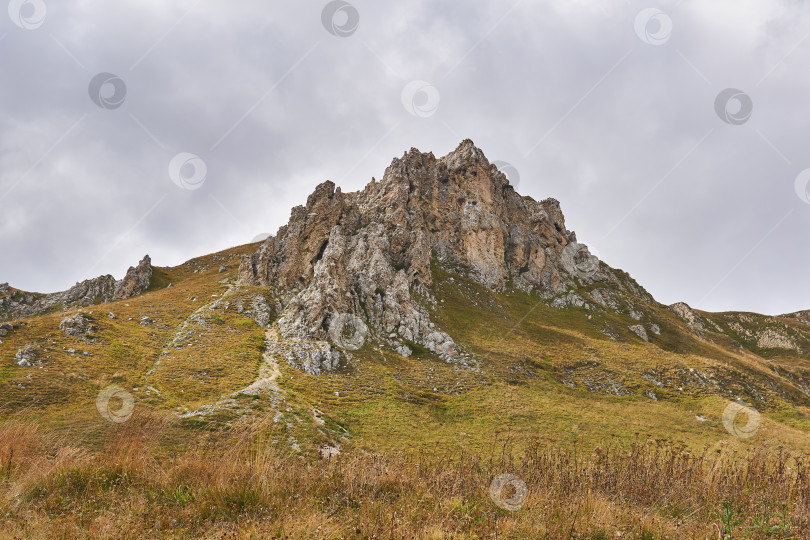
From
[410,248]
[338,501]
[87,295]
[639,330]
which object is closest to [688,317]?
[639,330]

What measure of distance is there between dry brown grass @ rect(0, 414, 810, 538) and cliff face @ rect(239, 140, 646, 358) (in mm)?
39736

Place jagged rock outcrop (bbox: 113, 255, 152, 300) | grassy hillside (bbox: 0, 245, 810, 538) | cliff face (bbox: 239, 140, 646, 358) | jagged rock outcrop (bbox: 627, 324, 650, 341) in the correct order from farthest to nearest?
jagged rock outcrop (bbox: 113, 255, 152, 300) < jagged rock outcrop (bbox: 627, 324, 650, 341) < cliff face (bbox: 239, 140, 646, 358) < grassy hillside (bbox: 0, 245, 810, 538)

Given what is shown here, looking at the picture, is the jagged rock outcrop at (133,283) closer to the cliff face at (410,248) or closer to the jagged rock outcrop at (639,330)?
the cliff face at (410,248)

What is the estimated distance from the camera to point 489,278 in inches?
3177

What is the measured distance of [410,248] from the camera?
71.5m

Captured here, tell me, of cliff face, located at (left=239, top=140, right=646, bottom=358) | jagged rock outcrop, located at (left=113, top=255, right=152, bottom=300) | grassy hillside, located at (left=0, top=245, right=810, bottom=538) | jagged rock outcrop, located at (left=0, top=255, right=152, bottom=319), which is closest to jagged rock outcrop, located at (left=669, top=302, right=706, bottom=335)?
grassy hillside, located at (left=0, top=245, right=810, bottom=538)

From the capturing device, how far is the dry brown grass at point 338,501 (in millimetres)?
4785

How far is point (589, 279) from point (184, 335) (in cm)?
9277

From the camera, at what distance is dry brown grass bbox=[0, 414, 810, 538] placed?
4785 mm

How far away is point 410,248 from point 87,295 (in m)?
80.9

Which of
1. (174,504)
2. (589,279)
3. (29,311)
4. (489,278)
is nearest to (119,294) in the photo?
(29,311)

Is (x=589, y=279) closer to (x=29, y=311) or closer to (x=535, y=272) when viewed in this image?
(x=535, y=272)

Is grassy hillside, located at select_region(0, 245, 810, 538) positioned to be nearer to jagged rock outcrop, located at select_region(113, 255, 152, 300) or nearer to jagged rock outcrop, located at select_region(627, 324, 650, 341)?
jagged rock outcrop, located at select_region(627, 324, 650, 341)

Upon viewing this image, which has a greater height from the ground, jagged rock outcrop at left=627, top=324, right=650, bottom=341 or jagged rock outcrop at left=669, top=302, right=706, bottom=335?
jagged rock outcrop at left=669, top=302, right=706, bottom=335
